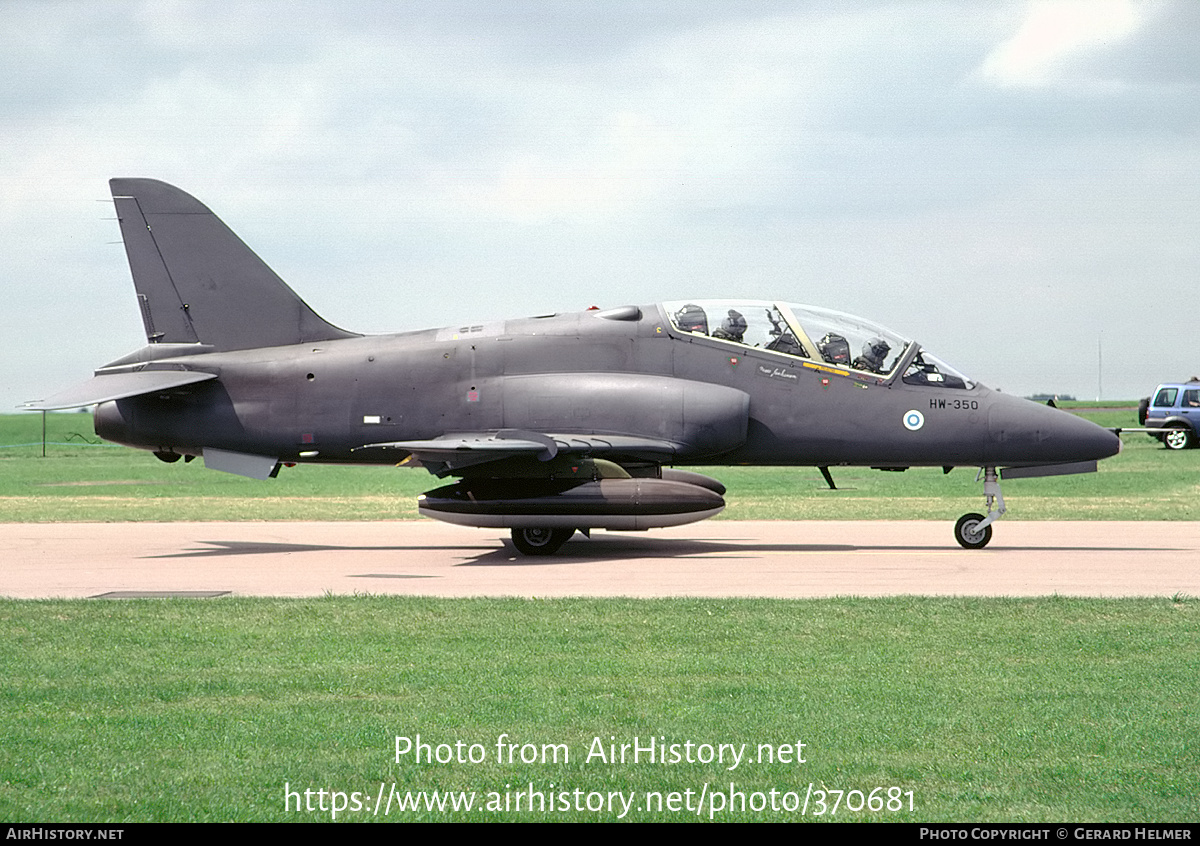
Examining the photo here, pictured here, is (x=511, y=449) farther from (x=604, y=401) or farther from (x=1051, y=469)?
(x=1051, y=469)

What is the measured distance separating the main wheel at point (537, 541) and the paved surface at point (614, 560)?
7.2 inches

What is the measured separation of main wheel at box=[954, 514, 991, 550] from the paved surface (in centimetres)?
24

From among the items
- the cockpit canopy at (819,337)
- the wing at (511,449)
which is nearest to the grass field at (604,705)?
the wing at (511,449)

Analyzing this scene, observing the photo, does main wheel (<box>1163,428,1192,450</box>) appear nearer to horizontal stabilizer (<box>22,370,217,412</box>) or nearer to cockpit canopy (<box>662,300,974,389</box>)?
cockpit canopy (<box>662,300,974,389</box>)

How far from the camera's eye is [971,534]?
54.3ft

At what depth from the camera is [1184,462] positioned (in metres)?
40.4

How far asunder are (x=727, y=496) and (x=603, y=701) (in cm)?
2030

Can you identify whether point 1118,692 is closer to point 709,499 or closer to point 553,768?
point 553,768

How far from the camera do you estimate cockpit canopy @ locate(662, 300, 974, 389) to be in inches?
656

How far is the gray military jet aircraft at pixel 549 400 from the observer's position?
52.2ft

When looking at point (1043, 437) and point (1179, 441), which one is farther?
point (1179, 441)

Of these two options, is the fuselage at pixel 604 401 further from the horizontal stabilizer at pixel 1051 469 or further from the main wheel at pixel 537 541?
the main wheel at pixel 537 541

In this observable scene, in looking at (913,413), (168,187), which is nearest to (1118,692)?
(913,413)

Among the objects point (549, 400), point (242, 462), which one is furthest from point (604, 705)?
point (242, 462)
